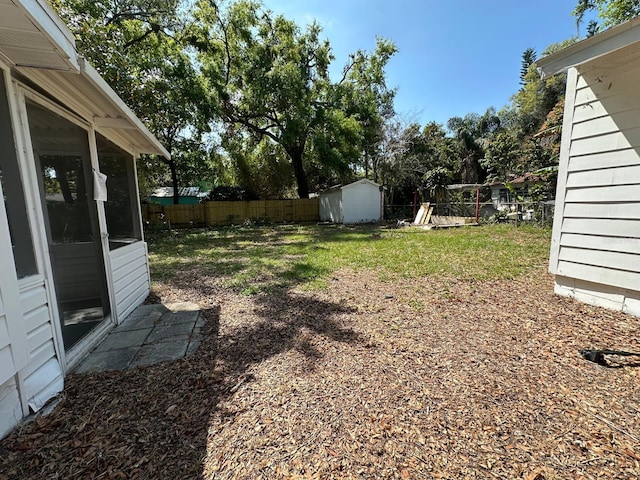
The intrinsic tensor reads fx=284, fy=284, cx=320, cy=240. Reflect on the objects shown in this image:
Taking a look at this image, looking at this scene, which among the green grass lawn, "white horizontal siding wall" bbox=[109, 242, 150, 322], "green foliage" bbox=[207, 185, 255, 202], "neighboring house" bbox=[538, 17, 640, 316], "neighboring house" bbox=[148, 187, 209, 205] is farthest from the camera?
"neighboring house" bbox=[148, 187, 209, 205]

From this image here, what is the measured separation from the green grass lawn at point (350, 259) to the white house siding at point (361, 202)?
6524 millimetres

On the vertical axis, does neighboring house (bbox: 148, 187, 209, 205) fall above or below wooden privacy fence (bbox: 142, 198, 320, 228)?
above

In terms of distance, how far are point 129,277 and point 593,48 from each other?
17.9 ft

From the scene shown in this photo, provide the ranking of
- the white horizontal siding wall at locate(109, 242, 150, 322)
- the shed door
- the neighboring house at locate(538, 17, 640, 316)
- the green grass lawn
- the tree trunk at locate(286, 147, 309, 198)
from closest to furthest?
the shed door
the neighboring house at locate(538, 17, 640, 316)
the white horizontal siding wall at locate(109, 242, 150, 322)
the green grass lawn
the tree trunk at locate(286, 147, 309, 198)

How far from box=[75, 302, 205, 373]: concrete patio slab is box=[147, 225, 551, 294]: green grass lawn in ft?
3.70

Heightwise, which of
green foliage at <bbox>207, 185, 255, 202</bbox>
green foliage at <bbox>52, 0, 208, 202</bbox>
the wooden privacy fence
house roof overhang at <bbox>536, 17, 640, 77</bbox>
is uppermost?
green foliage at <bbox>52, 0, 208, 202</bbox>

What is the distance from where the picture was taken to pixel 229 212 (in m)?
16.8

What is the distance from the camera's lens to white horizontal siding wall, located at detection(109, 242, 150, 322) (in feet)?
10.5

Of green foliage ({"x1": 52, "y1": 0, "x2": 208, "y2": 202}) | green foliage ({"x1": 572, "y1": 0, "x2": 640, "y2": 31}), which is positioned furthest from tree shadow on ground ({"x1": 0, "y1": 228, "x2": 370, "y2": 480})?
green foliage ({"x1": 572, "y1": 0, "x2": 640, "y2": 31})

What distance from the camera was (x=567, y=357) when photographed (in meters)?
2.26

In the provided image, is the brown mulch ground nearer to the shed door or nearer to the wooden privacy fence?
the shed door

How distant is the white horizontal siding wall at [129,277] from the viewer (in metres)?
3.20

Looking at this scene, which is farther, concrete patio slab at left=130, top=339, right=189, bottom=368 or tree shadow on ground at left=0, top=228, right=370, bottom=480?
concrete patio slab at left=130, top=339, right=189, bottom=368

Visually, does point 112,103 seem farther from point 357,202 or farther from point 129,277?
point 357,202
